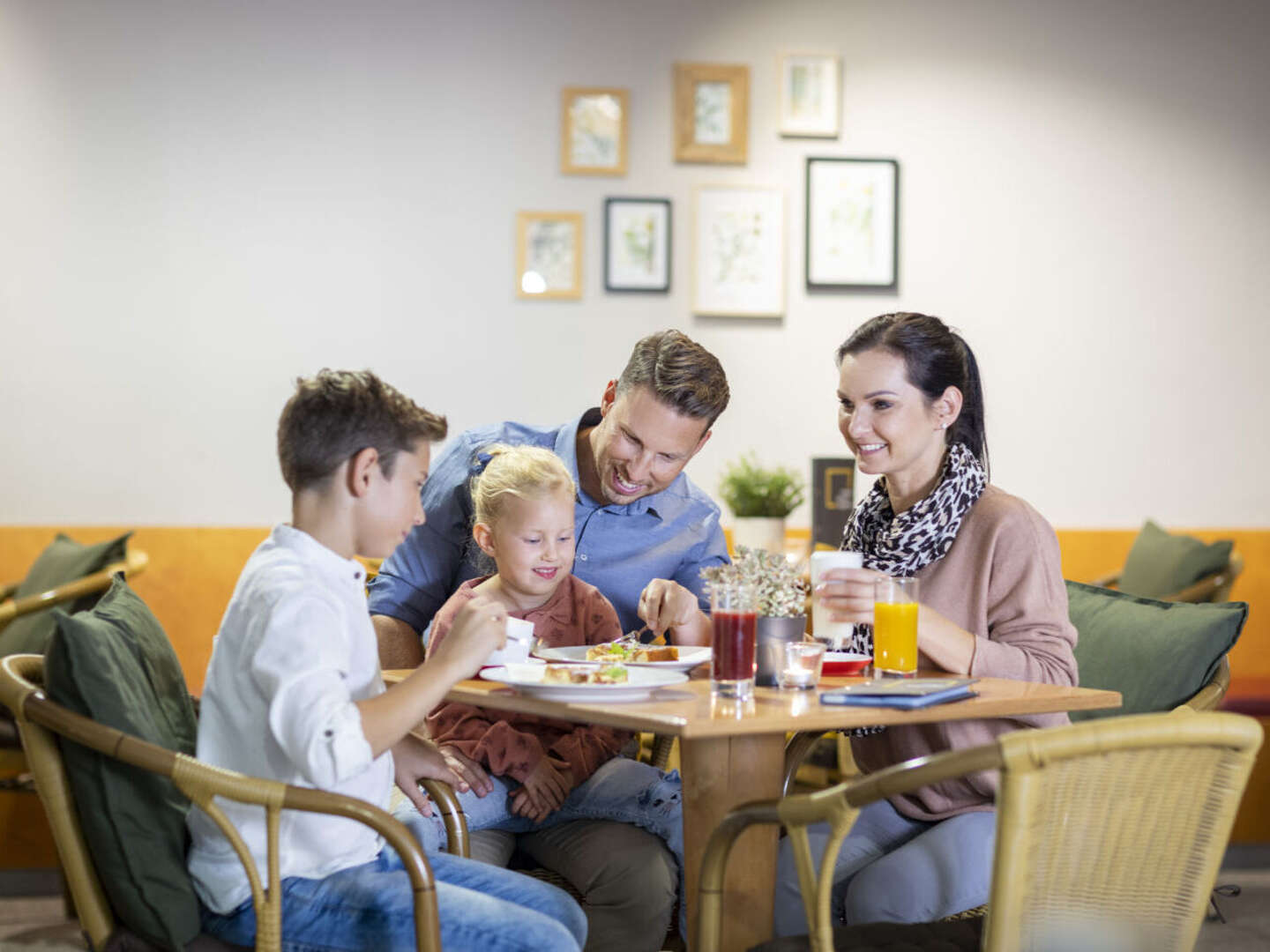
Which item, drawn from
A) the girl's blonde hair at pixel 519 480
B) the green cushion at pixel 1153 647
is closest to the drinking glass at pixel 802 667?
the girl's blonde hair at pixel 519 480

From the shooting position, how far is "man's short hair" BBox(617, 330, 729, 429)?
2.29 meters

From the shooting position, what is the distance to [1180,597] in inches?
150

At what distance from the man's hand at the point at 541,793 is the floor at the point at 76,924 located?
1667mm

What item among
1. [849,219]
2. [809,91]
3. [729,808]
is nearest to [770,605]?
[729,808]

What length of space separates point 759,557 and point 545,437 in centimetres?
87

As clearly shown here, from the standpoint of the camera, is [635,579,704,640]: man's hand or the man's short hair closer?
[635,579,704,640]: man's hand

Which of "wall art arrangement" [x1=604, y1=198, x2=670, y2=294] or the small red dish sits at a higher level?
"wall art arrangement" [x1=604, y1=198, x2=670, y2=294]

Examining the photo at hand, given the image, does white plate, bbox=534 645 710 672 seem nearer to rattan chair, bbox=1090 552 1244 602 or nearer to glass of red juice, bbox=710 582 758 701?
glass of red juice, bbox=710 582 758 701

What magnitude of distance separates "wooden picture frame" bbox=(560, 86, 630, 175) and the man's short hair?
2.18 m

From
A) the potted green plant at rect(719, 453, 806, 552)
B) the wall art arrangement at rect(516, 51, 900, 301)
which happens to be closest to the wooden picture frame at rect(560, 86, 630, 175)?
the wall art arrangement at rect(516, 51, 900, 301)

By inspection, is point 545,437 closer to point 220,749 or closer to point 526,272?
point 220,749

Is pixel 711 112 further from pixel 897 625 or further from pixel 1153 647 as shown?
pixel 897 625

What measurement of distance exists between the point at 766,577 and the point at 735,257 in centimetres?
278

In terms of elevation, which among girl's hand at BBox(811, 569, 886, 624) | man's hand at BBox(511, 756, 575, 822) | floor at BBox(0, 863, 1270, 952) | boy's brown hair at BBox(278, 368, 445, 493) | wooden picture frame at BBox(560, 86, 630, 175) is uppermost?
wooden picture frame at BBox(560, 86, 630, 175)
